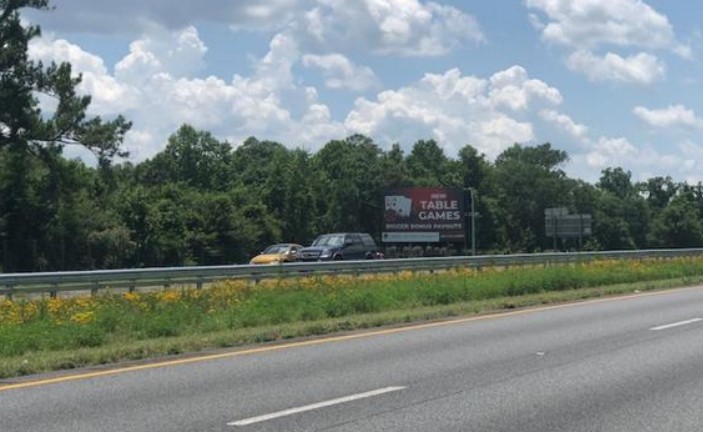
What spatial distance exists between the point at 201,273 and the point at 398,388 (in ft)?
54.6

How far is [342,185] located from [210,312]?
8007 centimetres

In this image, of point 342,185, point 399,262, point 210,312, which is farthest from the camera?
point 342,185

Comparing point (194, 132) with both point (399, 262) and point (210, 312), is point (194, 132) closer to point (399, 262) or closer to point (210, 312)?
point (399, 262)

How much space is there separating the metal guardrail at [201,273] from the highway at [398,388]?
1029 centimetres

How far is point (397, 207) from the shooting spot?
70.0 m

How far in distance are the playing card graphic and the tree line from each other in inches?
445

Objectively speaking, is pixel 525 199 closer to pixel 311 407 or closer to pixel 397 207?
pixel 397 207

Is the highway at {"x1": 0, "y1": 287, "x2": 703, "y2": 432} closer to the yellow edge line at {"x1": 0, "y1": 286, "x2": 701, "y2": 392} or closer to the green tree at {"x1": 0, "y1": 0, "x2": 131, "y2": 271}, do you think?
the yellow edge line at {"x1": 0, "y1": 286, "x2": 701, "y2": 392}

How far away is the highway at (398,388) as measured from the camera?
840 cm

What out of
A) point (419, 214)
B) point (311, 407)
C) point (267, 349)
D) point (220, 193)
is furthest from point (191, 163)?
point (311, 407)

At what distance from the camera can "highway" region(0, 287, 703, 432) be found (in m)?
8.40

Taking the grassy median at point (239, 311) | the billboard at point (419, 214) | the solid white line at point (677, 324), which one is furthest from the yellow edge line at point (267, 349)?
the billboard at point (419, 214)

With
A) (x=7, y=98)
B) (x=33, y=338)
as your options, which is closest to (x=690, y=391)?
(x=33, y=338)

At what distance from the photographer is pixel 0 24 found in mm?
45062
